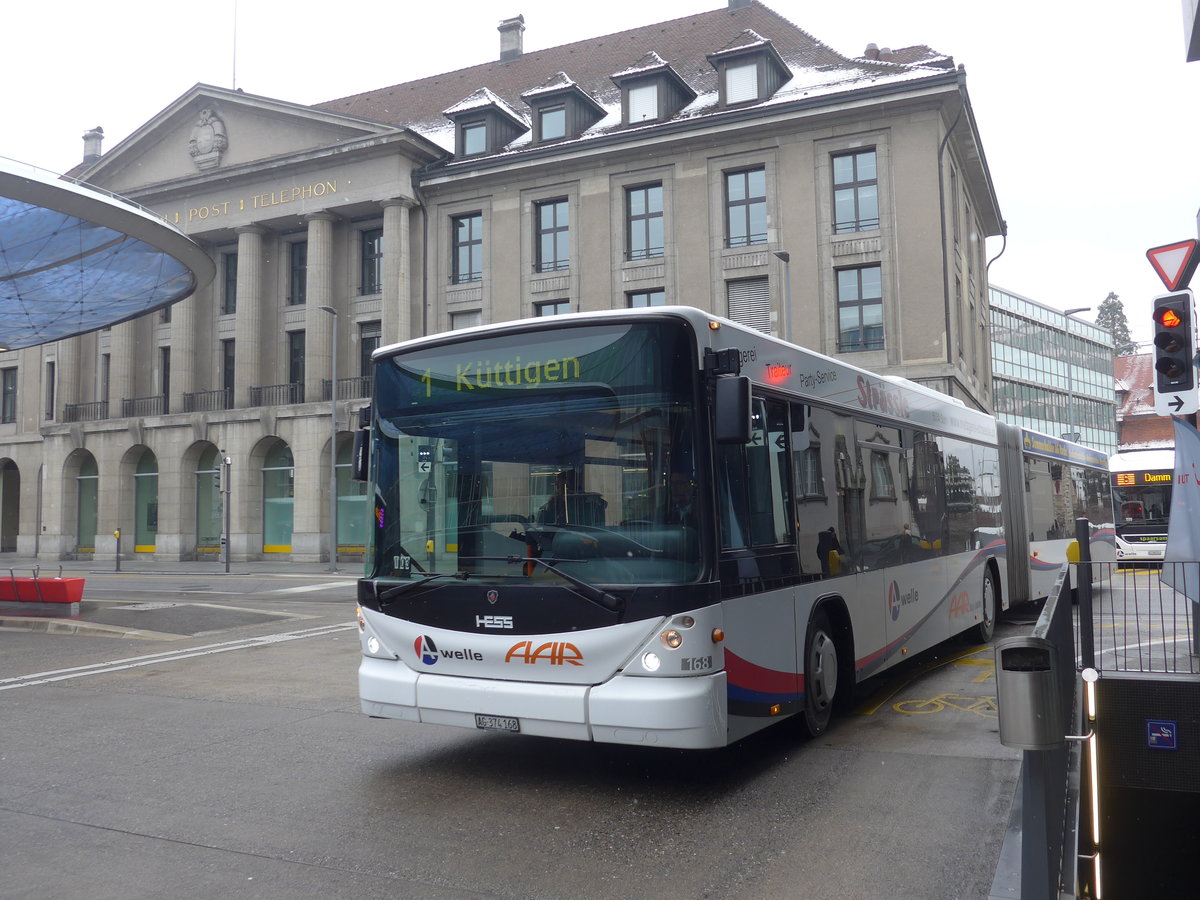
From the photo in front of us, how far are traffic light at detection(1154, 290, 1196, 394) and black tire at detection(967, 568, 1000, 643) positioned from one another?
15.7 feet

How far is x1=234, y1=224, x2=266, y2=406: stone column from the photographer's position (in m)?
42.8

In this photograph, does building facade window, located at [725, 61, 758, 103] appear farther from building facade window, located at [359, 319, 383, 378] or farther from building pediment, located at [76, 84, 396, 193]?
building facade window, located at [359, 319, 383, 378]

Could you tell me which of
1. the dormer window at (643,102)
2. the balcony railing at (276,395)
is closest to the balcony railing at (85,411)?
the balcony railing at (276,395)

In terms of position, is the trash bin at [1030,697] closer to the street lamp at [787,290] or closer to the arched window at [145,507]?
the street lamp at [787,290]

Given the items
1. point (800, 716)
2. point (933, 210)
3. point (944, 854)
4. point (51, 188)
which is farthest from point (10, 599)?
point (933, 210)

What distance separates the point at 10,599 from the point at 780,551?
17418 mm

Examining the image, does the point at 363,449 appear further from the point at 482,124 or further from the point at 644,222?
the point at 482,124

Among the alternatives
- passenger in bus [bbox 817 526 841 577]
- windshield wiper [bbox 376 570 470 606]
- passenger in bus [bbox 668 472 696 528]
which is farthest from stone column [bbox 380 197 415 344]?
passenger in bus [bbox 668 472 696 528]

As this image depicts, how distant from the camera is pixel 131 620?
16984mm

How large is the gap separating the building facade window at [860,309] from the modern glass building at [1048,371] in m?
38.9

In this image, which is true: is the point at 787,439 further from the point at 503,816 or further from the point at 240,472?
the point at 240,472

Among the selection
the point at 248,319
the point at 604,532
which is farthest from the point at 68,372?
the point at 604,532

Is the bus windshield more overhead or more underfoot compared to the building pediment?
more underfoot

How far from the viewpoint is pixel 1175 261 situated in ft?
30.1
